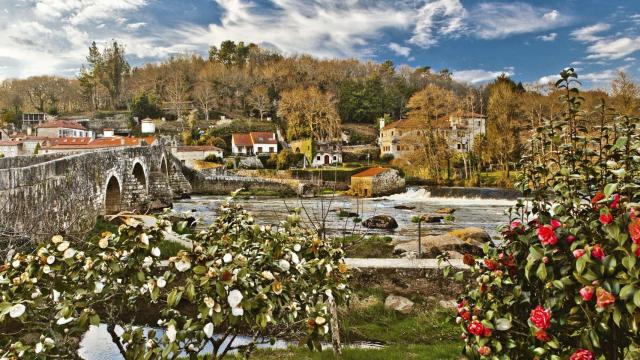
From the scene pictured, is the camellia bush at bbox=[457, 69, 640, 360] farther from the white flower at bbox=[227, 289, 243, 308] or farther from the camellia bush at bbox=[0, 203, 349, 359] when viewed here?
the white flower at bbox=[227, 289, 243, 308]

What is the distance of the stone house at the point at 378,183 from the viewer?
4369cm

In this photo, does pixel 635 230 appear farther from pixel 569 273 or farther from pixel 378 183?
pixel 378 183

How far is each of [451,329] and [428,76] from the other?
119660mm

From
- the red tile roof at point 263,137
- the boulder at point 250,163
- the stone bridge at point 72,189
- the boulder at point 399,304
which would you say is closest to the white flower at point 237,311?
the stone bridge at point 72,189

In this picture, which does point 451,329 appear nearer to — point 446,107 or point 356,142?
point 446,107

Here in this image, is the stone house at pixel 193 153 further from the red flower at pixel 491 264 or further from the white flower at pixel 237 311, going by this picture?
the red flower at pixel 491 264

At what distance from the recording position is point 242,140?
7356cm

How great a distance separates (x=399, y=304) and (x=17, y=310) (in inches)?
317

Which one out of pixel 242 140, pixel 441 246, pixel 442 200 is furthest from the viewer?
pixel 242 140

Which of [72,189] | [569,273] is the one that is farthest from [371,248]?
[569,273]

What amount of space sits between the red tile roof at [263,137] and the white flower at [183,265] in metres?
71.1

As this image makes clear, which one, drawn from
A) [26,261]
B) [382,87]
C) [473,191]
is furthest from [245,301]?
[382,87]

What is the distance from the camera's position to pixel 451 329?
8875 mm

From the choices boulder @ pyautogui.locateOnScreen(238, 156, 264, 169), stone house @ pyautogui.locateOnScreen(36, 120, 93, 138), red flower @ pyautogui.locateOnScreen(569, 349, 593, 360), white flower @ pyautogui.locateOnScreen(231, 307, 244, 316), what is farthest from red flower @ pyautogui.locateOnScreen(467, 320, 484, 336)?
stone house @ pyautogui.locateOnScreen(36, 120, 93, 138)
